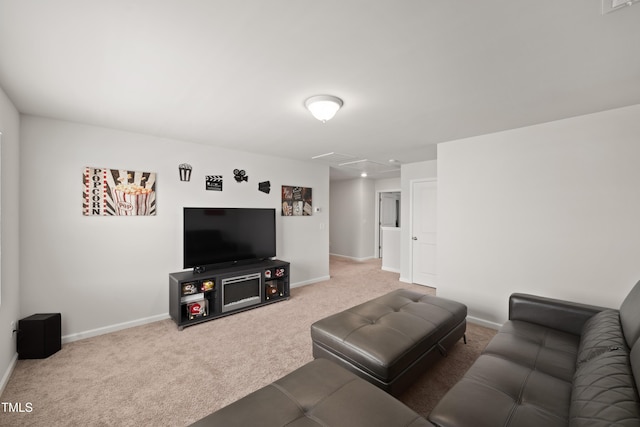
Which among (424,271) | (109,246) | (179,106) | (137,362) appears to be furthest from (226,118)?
(424,271)

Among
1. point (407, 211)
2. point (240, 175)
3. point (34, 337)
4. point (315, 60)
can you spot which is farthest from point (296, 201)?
point (34, 337)

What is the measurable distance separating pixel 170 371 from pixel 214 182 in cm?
253

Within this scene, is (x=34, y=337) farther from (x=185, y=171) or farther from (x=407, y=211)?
(x=407, y=211)

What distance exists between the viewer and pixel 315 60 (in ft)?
5.80

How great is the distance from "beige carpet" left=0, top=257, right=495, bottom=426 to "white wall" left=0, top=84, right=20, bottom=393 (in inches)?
11.2

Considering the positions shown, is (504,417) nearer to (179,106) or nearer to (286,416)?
(286,416)

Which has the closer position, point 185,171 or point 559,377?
point 559,377

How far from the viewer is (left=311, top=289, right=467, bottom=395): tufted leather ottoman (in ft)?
6.05

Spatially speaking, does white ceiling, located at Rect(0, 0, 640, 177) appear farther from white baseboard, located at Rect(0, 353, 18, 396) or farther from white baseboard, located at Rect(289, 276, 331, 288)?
white baseboard, located at Rect(289, 276, 331, 288)

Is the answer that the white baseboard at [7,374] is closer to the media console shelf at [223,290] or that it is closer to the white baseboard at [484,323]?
the media console shelf at [223,290]

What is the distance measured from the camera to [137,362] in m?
2.52

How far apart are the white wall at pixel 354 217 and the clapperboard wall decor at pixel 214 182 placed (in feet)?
14.5

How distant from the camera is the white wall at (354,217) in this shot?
7598 millimetres

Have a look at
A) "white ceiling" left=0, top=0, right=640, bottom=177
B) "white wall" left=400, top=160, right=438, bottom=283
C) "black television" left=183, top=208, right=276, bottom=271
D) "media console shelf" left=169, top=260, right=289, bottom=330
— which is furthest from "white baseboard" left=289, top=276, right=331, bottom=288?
"white ceiling" left=0, top=0, right=640, bottom=177
